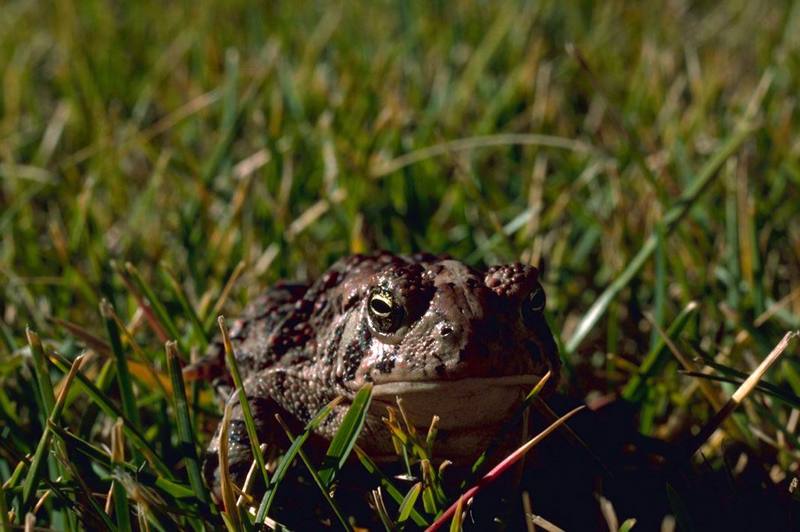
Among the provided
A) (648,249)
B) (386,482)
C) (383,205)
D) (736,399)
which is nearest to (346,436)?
(386,482)

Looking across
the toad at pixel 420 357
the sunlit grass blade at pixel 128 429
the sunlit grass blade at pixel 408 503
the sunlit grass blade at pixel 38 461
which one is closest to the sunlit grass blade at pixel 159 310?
the toad at pixel 420 357

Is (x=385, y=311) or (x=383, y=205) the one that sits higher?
(x=385, y=311)

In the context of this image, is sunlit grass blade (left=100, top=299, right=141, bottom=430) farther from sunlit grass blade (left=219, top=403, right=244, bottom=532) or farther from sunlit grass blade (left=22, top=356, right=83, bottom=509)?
sunlit grass blade (left=219, top=403, right=244, bottom=532)

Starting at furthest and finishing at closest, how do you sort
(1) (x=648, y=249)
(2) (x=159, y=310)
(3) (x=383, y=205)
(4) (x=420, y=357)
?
(3) (x=383, y=205) → (1) (x=648, y=249) → (2) (x=159, y=310) → (4) (x=420, y=357)

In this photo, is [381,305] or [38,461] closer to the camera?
[38,461]

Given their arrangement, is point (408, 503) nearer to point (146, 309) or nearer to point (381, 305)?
point (381, 305)

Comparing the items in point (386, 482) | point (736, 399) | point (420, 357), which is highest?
point (420, 357)

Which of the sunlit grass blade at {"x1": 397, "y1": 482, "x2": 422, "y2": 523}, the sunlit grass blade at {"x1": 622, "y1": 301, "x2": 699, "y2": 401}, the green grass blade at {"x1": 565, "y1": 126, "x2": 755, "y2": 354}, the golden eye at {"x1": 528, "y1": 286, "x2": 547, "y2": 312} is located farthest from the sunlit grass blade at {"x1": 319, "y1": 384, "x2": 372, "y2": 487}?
the green grass blade at {"x1": 565, "y1": 126, "x2": 755, "y2": 354}

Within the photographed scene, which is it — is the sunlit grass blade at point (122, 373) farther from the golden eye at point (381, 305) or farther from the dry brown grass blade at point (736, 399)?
the dry brown grass blade at point (736, 399)
